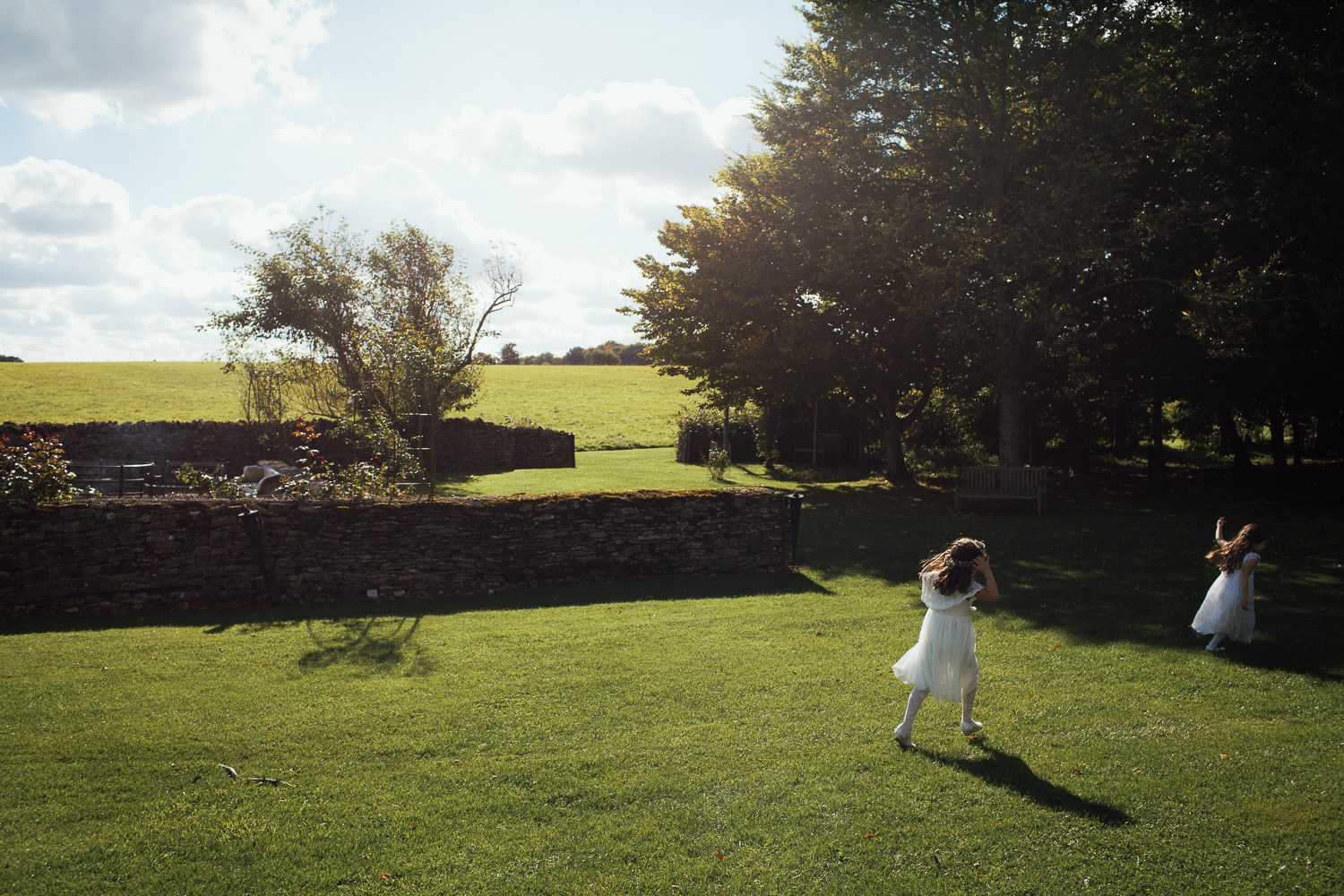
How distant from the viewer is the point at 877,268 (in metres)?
21.7

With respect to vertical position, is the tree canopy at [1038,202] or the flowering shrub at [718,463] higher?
the tree canopy at [1038,202]

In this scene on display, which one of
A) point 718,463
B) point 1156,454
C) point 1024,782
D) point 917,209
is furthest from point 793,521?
point 1156,454

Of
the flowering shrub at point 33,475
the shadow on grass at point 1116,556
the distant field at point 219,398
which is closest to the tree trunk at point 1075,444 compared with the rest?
the shadow on grass at point 1116,556

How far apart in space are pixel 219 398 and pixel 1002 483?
46430mm

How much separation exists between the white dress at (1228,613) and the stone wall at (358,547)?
637cm

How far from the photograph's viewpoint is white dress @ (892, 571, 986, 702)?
6.11 m

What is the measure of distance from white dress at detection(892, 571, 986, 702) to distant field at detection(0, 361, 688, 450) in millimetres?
33474

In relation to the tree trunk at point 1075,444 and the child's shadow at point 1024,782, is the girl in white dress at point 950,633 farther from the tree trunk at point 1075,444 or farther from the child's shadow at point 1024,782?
the tree trunk at point 1075,444

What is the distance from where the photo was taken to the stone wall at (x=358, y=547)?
417 inches

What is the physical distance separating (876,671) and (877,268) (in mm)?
15801

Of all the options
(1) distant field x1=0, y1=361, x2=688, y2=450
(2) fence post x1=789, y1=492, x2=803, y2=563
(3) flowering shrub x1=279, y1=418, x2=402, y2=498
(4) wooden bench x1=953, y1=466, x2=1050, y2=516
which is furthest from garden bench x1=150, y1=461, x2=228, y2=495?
(4) wooden bench x1=953, y1=466, x2=1050, y2=516

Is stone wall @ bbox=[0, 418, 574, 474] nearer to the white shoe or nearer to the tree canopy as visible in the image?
the tree canopy

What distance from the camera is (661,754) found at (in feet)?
19.9

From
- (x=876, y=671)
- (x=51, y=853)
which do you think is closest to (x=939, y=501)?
(x=876, y=671)
